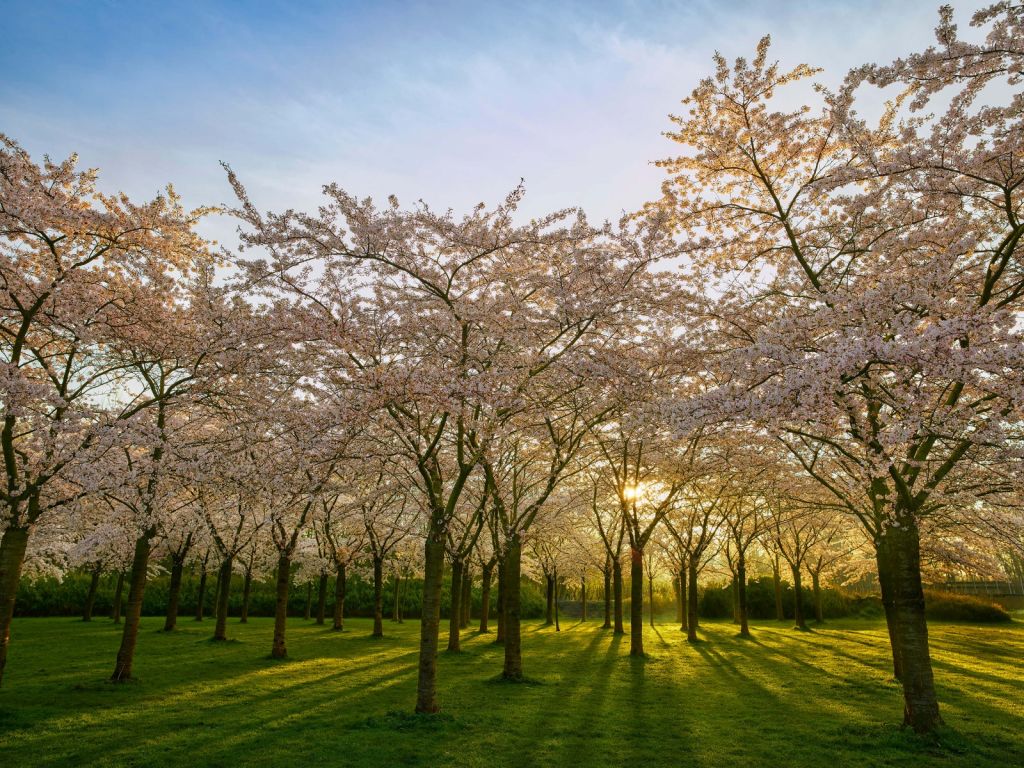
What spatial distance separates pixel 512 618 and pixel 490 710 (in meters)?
3.68

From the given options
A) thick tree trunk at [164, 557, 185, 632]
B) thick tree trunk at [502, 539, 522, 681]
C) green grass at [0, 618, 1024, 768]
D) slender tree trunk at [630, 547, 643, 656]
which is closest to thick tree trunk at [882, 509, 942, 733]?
green grass at [0, 618, 1024, 768]

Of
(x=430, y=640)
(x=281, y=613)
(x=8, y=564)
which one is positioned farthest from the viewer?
(x=281, y=613)

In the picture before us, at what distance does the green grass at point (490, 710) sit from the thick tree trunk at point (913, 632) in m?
0.44

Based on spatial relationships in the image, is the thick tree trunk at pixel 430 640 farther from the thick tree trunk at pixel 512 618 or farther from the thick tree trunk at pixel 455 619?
the thick tree trunk at pixel 455 619

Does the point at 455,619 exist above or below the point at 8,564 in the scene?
below

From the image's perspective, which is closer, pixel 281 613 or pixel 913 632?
pixel 913 632

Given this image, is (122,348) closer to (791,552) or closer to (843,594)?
(791,552)

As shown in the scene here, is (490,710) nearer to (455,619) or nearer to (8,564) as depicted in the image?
(455,619)

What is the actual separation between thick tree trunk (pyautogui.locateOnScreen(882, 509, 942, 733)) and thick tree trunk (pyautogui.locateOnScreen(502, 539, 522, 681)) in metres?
8.79

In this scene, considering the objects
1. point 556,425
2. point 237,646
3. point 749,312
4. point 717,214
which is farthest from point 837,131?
point 237,646

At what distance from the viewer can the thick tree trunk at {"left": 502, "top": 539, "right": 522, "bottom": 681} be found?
15.5m

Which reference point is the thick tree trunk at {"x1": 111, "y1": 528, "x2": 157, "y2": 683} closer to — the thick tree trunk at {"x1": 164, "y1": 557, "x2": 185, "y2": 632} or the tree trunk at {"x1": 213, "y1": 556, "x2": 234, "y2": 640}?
the tree trunk at {"x1": 213, "y1": 556, "x2": 234, "y2": 640}

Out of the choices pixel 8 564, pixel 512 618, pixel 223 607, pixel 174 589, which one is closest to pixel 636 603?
pixel 512 618

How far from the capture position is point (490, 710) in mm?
12172
